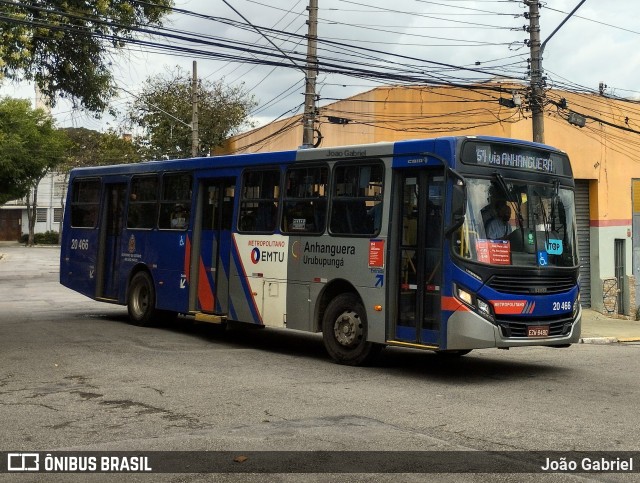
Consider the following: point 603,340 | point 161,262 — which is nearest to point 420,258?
point 161,262

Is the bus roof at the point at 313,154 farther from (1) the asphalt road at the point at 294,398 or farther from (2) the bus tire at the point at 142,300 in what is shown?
(1) the asphalt road at the point at 294,398

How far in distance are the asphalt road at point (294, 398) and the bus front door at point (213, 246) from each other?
2.44 ft

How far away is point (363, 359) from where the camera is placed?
11.5 metres

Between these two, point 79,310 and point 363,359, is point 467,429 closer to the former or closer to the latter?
point 363,359

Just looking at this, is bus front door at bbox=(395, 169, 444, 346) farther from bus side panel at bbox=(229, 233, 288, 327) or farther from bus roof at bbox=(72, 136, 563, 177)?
bus side panel at bbox=(229, 233, 288, 327)

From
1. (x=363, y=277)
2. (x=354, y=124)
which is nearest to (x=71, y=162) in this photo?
(x=354, y=124)

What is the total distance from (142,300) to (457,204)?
8127 mm

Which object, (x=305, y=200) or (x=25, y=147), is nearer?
(x=305, y=200)

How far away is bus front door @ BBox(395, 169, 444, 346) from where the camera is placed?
1066 centimetres

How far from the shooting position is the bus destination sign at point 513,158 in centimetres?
1064

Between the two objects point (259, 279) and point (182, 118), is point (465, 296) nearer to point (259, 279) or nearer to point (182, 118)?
point (259, 279)

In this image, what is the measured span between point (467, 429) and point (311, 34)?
16.8 metres

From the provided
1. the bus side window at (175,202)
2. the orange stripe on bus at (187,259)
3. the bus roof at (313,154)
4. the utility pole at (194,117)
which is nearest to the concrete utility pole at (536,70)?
the bus roof at (313,154)

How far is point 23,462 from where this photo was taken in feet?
21.3
